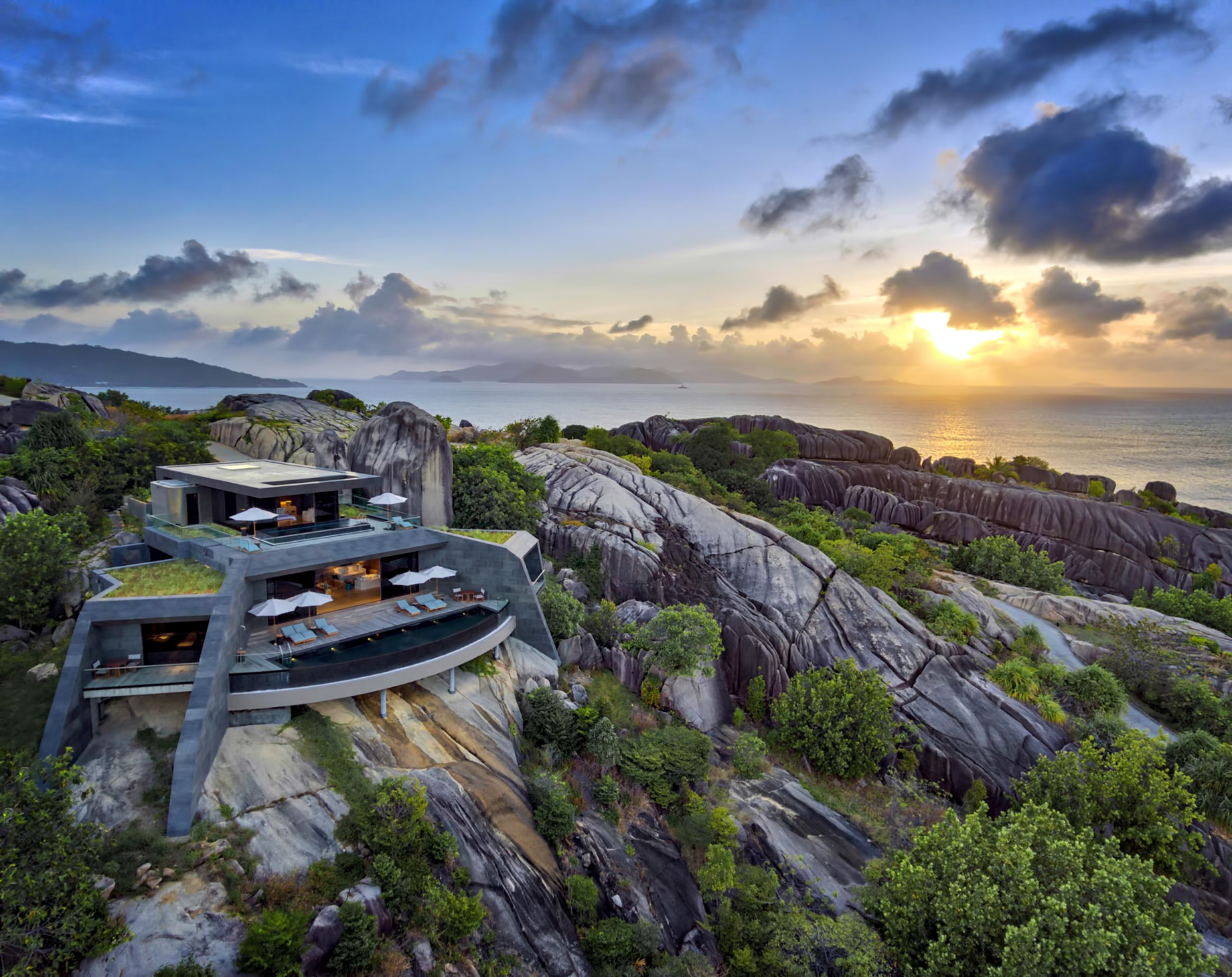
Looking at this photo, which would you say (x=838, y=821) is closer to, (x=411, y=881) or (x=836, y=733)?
(x=836, y=733)

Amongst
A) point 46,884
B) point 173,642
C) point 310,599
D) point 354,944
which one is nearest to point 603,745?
point 354,944

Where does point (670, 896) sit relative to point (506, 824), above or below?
below

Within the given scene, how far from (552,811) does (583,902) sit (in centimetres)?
289

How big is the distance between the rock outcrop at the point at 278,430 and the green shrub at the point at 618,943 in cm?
Answer: 4167

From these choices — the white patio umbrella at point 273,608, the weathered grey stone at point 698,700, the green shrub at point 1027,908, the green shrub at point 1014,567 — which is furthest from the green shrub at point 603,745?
the green shrub at point 1014,567

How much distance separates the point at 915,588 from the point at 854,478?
4731 cm

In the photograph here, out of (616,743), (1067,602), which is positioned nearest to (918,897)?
(616,743)

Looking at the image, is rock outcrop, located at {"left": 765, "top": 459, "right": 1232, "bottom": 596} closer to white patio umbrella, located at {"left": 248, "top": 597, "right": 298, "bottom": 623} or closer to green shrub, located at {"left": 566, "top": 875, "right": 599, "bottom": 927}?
green shrub, located at {"left": 566, "top": 875, "right": 599, "bottom": 927}

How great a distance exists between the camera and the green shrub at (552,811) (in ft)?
64.5

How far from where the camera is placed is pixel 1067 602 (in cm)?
4253

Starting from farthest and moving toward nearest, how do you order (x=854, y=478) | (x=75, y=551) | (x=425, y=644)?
(x=854, y=478), (x=75, y=551), (x=425, y=644)

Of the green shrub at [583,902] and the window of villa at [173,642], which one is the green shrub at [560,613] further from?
the window of villa at [173,642]

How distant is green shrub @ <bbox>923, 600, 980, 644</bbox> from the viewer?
36.6m

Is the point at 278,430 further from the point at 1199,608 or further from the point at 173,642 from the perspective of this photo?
the point at 1199,608
